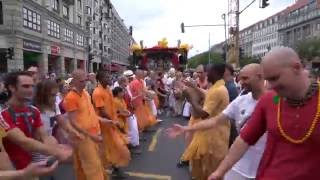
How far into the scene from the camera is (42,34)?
141 ft

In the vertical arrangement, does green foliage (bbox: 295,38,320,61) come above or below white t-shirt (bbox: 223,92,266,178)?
above

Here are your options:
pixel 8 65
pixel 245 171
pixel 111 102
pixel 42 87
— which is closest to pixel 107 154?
pixel 111 102

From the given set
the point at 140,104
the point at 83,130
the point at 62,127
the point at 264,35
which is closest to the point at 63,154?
the point at 62,127

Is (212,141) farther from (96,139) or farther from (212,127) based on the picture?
(212,127)

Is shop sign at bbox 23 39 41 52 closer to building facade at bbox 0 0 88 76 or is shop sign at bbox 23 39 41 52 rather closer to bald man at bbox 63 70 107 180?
building facade at bbox 0 0 88 76

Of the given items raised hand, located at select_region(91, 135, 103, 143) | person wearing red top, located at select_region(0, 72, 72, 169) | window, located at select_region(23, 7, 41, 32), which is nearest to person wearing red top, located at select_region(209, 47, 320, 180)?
person wearing red top, located at select_region(0, 72, 72, 169)

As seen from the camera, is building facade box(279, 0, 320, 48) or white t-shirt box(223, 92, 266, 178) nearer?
white t-shirt box(223, 92, 266, 178)

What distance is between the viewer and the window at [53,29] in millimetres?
46062

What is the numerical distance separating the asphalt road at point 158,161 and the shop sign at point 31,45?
90.5 ft

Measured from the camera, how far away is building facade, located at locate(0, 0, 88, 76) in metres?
35.8

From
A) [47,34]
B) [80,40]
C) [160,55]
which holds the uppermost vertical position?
[80,40]

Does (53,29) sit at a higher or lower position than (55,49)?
higher

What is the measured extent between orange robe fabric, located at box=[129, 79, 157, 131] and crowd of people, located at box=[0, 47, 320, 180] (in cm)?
387

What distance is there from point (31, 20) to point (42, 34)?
3264 mm
